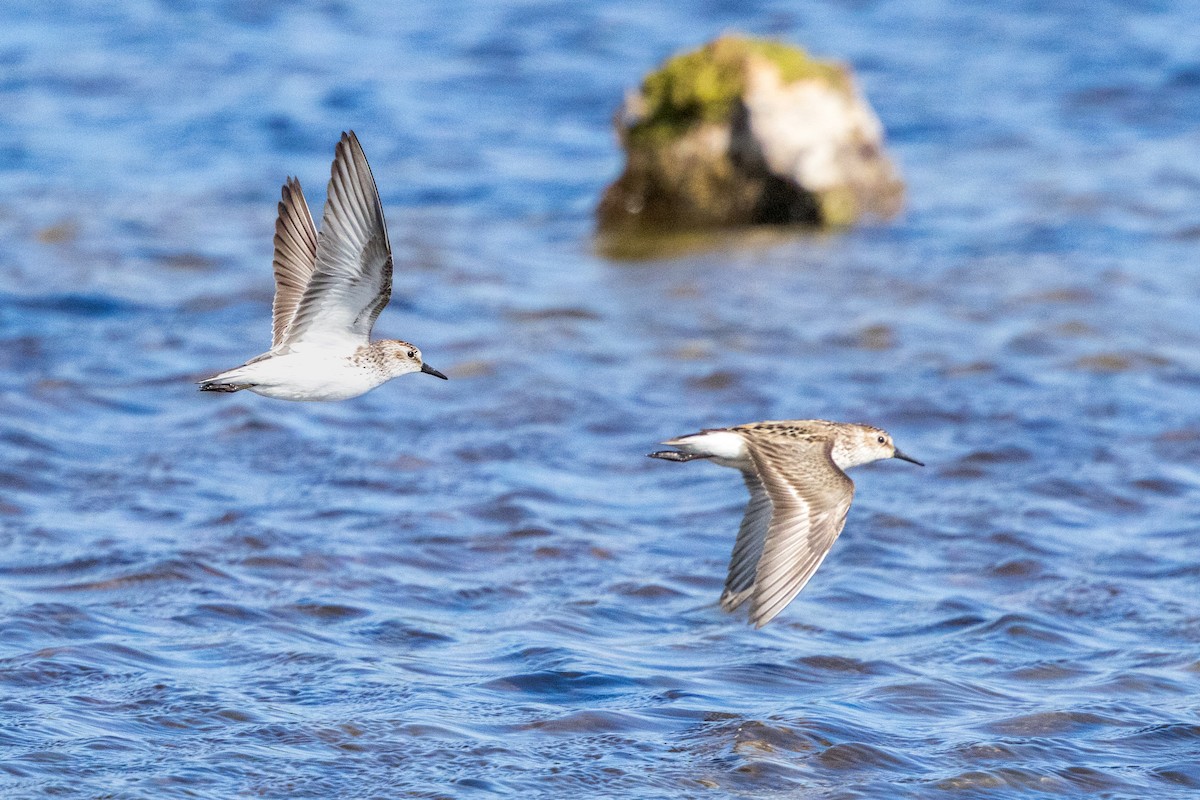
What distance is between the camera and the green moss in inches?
607

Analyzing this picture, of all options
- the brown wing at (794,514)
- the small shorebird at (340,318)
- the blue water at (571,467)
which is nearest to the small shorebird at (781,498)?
the brown wing at (794,514)

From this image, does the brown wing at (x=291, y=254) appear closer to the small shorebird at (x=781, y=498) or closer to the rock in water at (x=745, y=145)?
the small shorebird at (x=781, y=498)

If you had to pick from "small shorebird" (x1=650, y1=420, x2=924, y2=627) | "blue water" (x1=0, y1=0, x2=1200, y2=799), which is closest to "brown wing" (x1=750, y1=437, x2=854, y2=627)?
"small shorebird" (x1=650, y1=420, x2=924, y2=627)

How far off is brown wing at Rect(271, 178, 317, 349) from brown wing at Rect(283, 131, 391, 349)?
0.25 meters

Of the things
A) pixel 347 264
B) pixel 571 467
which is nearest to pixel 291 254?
pixel 347 264

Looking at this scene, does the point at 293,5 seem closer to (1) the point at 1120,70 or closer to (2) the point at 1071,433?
(1) the point at 1120,70

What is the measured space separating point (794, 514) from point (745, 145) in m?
9.51

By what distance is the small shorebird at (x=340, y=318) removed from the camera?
630 cm

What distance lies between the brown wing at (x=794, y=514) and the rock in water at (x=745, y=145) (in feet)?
29.1

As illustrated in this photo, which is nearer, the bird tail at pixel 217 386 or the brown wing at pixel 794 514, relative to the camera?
the brown wing at pixel 794 514

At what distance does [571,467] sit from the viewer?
→ 10.3m

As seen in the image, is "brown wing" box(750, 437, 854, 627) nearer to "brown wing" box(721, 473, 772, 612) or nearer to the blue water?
"brown wing" box(721, 473, 772, 612)

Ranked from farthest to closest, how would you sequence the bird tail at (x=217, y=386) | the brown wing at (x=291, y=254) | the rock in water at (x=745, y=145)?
1. the rock in water at (x=745, y=145)
2. the brown wing at (x=291, y=254)
3. the bird tail at (x=217, y=386)

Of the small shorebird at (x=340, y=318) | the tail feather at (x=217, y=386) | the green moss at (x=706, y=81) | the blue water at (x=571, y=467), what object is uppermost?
the green moss at (x=706, y=81)
